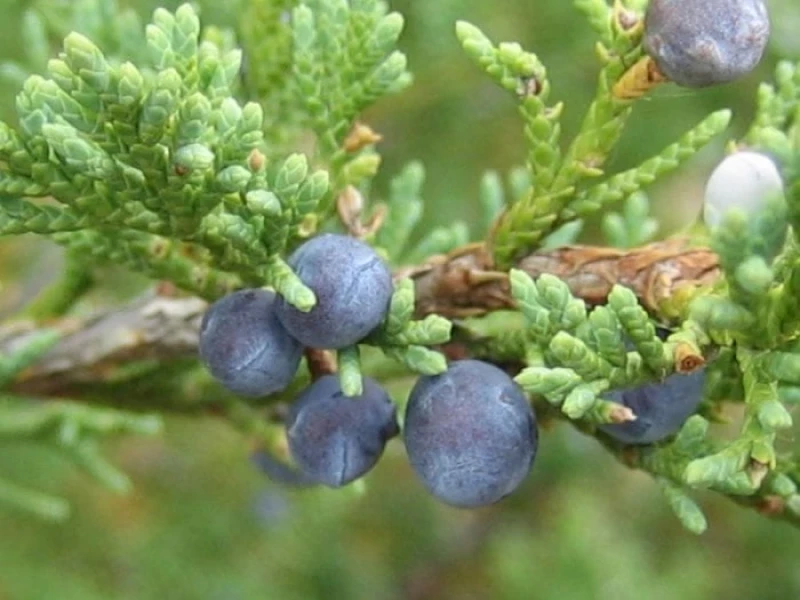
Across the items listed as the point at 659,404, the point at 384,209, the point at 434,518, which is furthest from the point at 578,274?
the point at 434,518

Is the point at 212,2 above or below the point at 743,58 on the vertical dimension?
below

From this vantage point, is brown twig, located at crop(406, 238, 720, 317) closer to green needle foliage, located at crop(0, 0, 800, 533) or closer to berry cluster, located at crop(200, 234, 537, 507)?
green needle foliage, located at crop(0, 0, 800, 533)

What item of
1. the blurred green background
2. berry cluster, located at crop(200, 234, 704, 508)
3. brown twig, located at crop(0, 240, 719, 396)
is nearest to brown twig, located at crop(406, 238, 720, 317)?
brown twig, located at crop(0, 240, 719, 396)

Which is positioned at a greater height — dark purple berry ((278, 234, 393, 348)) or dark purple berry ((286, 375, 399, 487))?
dark purple berry ((278, 234, 393, 348))

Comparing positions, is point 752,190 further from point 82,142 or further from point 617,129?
point 82,142

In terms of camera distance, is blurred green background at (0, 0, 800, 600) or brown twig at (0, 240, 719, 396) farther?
blurred green background at (0, 0, 800, 600)

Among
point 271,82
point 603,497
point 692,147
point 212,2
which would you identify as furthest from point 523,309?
point 603,497
